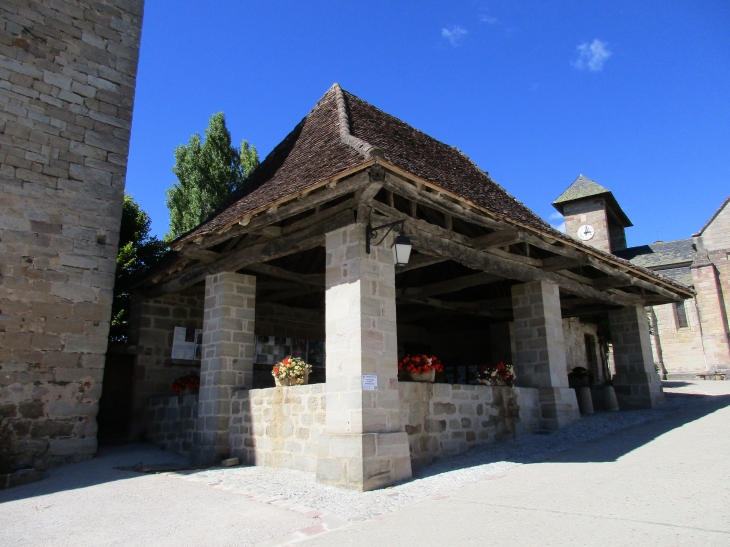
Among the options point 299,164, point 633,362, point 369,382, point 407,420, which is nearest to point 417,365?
point 407,420

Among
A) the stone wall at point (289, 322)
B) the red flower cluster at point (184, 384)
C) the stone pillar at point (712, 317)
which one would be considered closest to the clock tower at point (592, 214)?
the stone pillar at point (712, 317)

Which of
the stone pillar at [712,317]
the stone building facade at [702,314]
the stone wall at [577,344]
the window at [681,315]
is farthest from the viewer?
the window at [681,315]

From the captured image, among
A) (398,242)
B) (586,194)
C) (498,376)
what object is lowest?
(498,376)

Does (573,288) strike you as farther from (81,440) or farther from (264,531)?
(81,440)

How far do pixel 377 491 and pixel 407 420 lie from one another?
125 centimetres

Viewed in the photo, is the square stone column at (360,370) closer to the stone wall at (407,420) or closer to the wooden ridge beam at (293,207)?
the stone wall at (407,420)

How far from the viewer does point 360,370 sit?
5.78 meters

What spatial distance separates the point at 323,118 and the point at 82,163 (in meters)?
3.97

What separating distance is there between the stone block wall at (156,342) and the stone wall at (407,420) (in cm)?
277

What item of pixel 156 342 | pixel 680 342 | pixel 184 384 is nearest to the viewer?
pixel 184 384

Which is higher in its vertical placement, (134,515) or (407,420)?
(407,420)

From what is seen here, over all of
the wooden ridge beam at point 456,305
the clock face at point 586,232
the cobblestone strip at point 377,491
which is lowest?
the cobblestone strip at point 377,491

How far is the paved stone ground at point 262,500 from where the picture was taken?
4.17m

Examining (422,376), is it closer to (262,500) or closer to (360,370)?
(360,370)
